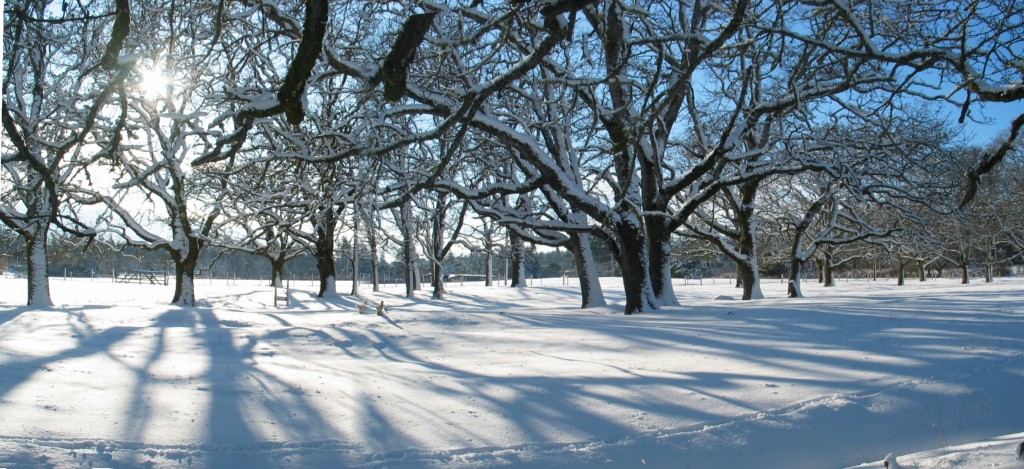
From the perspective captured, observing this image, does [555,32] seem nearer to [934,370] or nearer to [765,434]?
[765,434]

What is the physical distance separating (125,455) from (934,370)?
23.8 ft

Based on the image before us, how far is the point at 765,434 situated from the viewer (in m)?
4.91

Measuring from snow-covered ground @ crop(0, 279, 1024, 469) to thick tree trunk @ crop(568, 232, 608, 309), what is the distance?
7.35 meters

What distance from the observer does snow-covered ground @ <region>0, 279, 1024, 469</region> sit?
447 cm

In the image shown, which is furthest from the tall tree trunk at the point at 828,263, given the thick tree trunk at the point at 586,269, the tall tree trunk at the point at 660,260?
the tall tree trunk at the point at 660,260

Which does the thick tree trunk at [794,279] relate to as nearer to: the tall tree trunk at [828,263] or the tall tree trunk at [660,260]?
the tall tree trunk at [660,260]

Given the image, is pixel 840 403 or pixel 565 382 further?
pixel 565 382

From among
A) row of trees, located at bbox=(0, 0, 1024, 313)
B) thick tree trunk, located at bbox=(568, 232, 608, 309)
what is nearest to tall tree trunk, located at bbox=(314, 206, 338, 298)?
row of trees, located at bbox=(0, 0, 1024, 313)

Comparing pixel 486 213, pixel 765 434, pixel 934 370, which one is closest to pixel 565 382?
pixel 765 434

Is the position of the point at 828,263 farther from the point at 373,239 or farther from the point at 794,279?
the point at 373,239

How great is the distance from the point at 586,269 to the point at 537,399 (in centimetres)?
1169

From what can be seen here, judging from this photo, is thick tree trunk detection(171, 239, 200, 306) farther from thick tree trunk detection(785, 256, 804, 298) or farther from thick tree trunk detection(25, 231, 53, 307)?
thick tree trunk detection(785, 256, 804, 298)

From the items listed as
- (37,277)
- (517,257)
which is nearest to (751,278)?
(517,257)

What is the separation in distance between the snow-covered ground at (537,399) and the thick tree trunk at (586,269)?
735 centimetres
